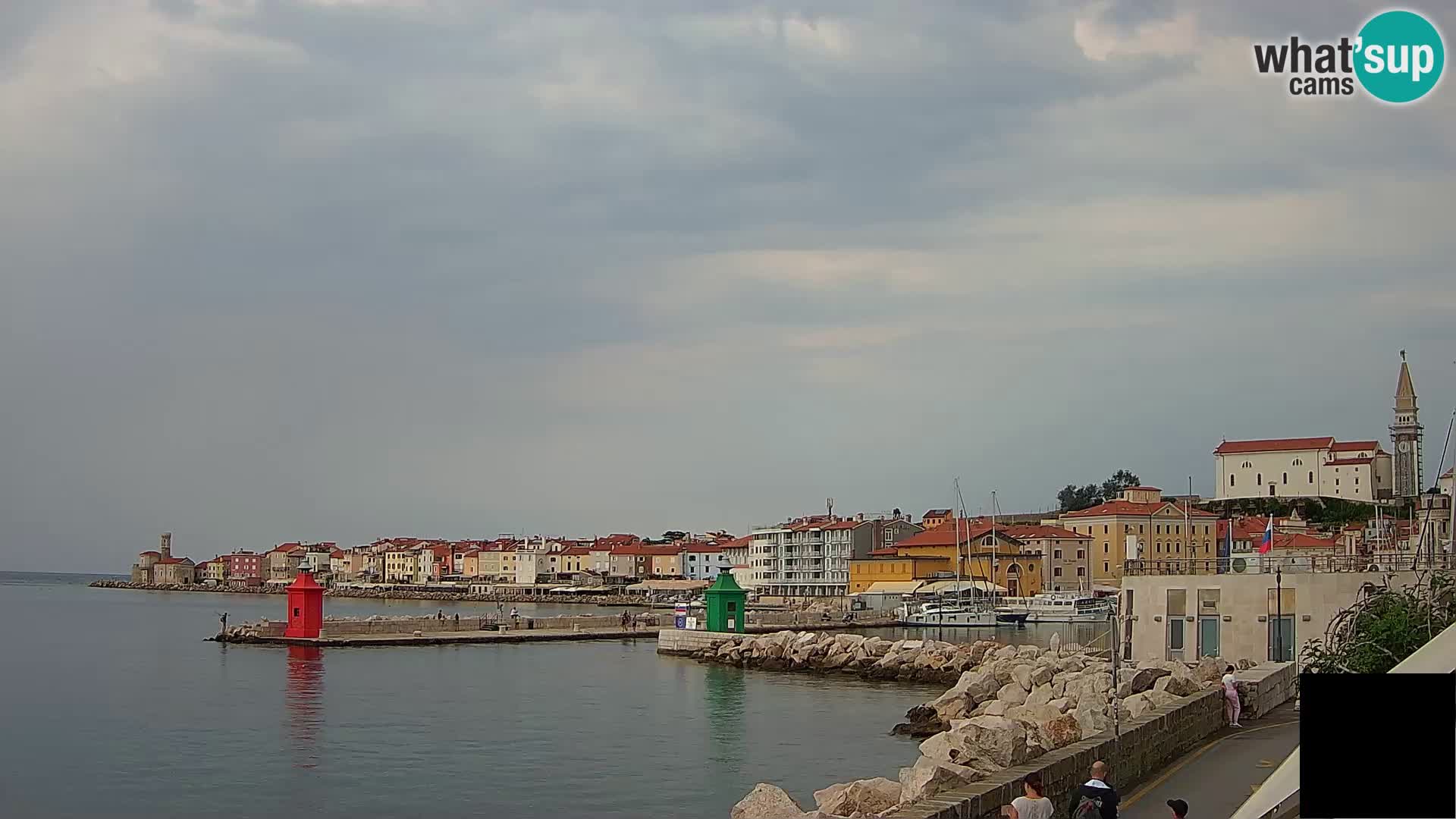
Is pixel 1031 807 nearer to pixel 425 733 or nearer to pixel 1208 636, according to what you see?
pixel 1208 636

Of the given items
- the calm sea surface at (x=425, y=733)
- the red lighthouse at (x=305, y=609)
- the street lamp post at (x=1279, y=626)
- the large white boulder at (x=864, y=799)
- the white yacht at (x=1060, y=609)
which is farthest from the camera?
the white yacht at (x=1060, y=609)

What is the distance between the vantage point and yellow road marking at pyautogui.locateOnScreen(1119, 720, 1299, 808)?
13.3 metres

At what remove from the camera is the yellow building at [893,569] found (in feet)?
319

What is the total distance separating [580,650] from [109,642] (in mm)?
27182

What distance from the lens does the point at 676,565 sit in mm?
146625

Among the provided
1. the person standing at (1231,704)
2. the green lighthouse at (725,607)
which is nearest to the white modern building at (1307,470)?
the green lighthouse at (725,607)

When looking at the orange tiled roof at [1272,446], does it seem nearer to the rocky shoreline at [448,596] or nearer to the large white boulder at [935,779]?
the rocky shoreline at [448,596]

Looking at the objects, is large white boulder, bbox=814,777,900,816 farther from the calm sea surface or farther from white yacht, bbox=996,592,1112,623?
white yacht, bbox=996,592,1112,623

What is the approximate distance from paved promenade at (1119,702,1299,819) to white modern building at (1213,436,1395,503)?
107703 mm

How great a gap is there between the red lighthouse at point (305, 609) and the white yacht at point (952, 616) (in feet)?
108

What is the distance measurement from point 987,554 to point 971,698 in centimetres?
6792

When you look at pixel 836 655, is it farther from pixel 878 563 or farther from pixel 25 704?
pixel 878 563

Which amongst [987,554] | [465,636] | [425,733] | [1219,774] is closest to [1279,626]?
[1219,774]

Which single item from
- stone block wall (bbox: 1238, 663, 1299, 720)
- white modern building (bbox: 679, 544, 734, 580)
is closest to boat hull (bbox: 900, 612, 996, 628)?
stone block wall (bbox: 1238, 663, 1299, 720)
